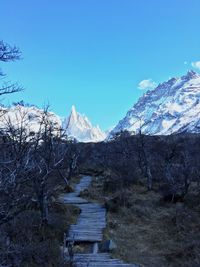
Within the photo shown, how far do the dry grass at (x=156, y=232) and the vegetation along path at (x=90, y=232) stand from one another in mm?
550

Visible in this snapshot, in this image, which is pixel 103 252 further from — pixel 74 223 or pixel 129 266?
pixel 74 223

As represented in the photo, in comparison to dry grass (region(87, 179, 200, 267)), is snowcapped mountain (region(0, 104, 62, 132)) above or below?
above

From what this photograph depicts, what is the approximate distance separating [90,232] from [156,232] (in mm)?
3144

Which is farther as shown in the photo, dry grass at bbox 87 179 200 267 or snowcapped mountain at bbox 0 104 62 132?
snowcapped mountain at bbox 0 104 62 132

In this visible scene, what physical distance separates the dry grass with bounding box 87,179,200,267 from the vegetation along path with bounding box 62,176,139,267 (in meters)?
0.55

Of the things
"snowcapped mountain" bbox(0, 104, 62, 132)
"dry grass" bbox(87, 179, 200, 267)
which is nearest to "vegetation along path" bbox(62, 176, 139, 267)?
"dry grass" bbox(87, 179, 200, 267)

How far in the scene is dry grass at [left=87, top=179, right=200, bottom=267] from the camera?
50.4 ft

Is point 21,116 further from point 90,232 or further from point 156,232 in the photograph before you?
point 156,232

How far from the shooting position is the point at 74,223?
21438 mm

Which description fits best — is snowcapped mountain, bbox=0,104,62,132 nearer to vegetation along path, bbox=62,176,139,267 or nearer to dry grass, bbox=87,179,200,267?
vegetation along path, bbox=62,176,139,267

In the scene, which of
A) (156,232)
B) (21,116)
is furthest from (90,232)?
(21,116)

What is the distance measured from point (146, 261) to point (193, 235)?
3442 millimetres

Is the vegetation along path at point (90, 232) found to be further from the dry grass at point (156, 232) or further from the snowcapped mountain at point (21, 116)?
the snowcapped mountain at point (21, 116)

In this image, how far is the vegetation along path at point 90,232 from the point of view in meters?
13.8
